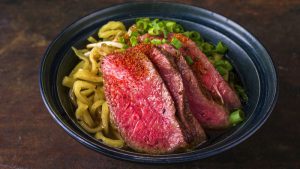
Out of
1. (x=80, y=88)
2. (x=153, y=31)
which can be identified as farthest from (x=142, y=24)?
(x=80, y=88)

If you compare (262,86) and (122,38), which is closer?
(262,86)

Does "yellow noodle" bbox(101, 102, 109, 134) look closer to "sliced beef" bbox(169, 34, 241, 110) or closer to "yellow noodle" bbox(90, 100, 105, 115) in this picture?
"yellow noodle" bbox(90, 100, 105, 115)

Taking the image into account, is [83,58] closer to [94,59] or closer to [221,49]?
[94,59]

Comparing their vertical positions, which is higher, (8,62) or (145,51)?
(145,51)

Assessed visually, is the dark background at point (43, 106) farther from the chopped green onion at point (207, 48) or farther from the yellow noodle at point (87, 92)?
the chopped green onion at point (207, 48)

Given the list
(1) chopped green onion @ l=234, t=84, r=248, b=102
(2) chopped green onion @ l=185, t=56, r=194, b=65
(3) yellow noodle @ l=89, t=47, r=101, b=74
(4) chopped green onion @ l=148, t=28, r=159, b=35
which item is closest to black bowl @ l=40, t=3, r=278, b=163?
(1) chopped green onion @ l=234, t=84, r=248, b=102

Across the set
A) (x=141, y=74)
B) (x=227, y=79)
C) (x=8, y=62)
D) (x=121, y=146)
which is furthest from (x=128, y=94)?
(x=8, y=62)

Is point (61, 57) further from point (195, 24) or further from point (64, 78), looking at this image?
point (195, 24)
